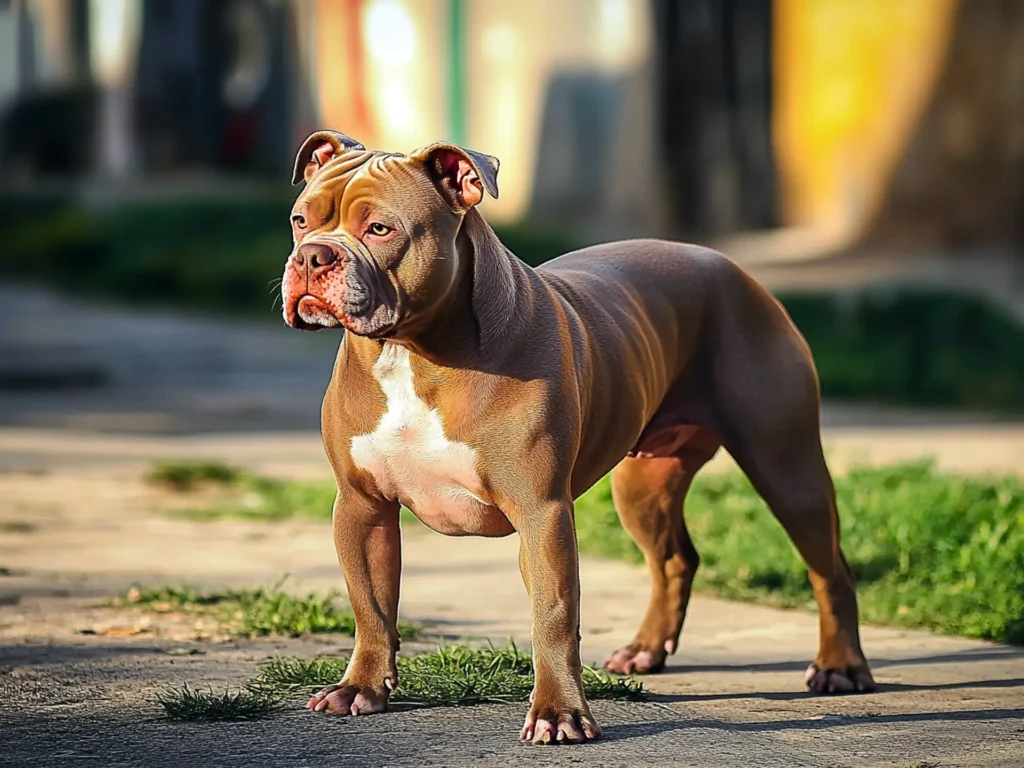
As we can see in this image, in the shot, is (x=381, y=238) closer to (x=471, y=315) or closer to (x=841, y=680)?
(x=471, y=315)

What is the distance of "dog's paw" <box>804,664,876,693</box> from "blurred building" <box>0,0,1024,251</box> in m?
9.62

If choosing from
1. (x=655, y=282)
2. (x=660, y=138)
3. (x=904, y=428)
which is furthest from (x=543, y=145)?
(x=655, y=282)

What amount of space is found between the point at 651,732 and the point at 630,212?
40.7 feet

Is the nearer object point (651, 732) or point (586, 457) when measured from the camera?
point (651, 732)

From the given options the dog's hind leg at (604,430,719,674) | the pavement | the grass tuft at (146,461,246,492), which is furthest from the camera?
the grass tuft at (146,461,246,492)

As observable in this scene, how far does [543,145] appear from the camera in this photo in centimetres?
1745

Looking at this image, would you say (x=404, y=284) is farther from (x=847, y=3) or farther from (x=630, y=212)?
(x=630, y=212)

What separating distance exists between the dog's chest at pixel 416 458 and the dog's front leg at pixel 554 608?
169 millimetres

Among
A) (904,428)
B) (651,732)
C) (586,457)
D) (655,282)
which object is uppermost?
(655,282)

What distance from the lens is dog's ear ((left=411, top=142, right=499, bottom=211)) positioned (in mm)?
4508

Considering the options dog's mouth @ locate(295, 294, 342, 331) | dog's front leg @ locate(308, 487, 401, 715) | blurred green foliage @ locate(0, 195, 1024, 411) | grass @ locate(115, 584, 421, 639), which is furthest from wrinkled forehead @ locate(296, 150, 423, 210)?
blurred green foliage @ locate(0, 195, 1024, 411)

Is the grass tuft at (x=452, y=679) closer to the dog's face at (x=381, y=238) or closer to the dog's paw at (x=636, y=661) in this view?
the dog's paw at (x=636, y=661)

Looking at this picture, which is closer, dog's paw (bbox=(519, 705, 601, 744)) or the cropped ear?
dog's paw (bbox=(519, 705, 601, 744))

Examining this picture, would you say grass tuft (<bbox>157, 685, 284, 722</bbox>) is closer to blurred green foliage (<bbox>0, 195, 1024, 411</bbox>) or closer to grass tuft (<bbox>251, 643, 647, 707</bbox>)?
grass tuft (<bbox>251, 643, 647, 707</bbox>)
